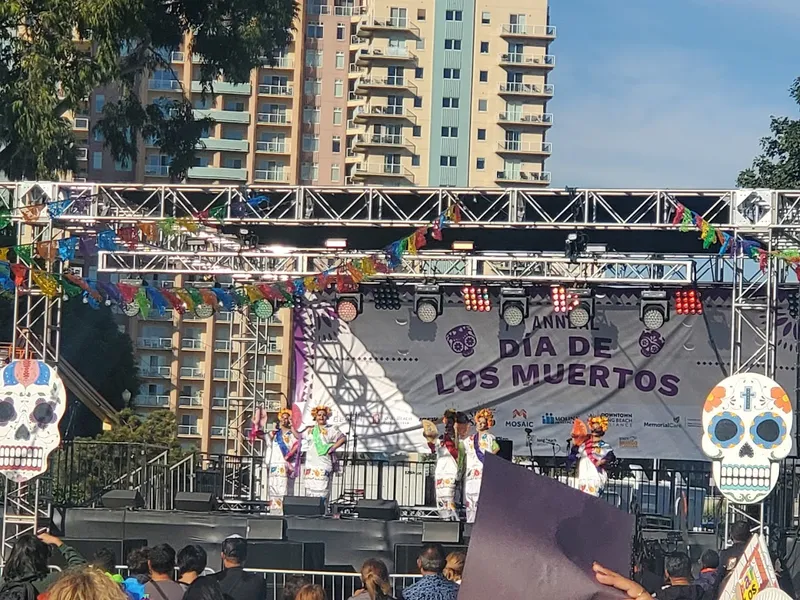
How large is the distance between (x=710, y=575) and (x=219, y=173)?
70.9m

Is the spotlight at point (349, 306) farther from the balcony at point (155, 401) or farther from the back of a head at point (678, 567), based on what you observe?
the balcony at point (155, 401)

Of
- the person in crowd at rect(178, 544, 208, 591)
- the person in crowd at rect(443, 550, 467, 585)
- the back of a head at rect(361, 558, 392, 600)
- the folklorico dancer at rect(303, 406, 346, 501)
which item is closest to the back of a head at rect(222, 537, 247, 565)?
the person in crowd at rect(178, 544, 208, 591)

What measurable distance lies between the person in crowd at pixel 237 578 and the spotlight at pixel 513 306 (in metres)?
12.4

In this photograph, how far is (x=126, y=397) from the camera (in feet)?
138

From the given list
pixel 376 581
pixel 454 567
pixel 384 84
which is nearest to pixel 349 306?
pixel 454 567

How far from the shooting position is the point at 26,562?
5984 millimetres

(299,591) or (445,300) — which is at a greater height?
(445,300)

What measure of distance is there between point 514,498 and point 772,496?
12.1m

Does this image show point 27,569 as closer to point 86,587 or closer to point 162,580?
point 162,580

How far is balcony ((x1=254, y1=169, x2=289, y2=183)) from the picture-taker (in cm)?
8044

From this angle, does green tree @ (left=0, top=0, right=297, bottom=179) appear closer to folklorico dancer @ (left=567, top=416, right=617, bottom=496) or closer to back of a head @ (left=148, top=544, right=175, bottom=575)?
folklorico dancer @ (left=567, top=416, right=617, bottom=496)

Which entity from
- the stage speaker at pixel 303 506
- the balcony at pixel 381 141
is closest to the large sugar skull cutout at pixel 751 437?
the stage speaker at pixel 303 506

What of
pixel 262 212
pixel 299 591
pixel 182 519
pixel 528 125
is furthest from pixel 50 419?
pixel 528 125

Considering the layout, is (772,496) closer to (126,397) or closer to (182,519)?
(182,519)
